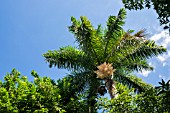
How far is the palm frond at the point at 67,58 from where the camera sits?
24047mm

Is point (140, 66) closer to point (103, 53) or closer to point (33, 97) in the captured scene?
point (103, 53)

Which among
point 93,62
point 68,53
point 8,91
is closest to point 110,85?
point 93,62

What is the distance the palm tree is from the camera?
23.3 metres

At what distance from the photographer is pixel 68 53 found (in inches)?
957

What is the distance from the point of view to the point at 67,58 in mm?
24250

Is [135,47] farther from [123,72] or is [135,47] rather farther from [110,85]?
[110,85]

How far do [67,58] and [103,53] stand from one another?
7.97ft

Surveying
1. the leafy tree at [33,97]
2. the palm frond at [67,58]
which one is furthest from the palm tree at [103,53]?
the leafy tree at [33,97]

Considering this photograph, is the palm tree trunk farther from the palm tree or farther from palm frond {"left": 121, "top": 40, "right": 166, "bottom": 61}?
palm frond {"left": 121, "top": 40, "right": 166, "bottom": 61}

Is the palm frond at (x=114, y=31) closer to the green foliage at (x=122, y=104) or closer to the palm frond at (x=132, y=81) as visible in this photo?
the palm frond at (x=132, y=81)

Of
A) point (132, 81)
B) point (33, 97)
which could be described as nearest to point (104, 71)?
point (132, 81)

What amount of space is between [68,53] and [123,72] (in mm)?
3953

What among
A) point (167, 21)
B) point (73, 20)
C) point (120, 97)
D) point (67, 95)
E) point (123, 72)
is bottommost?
point (167, 21)

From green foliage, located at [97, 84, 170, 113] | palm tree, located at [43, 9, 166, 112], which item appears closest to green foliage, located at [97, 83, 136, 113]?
green foliage, located at [97, 84, 170, 113]
